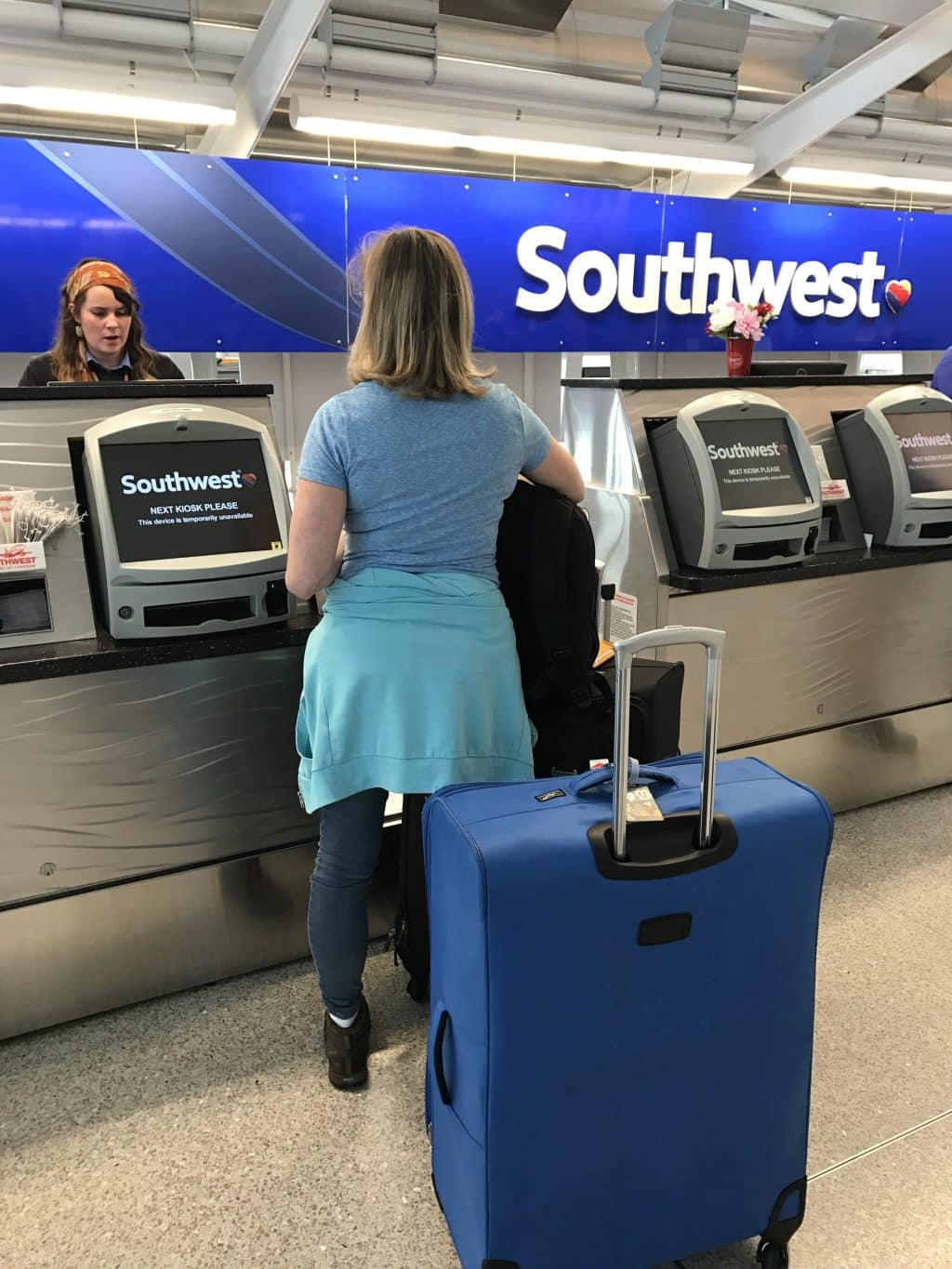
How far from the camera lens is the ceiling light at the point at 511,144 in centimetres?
494

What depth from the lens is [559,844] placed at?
1274mm

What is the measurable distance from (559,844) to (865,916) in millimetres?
1636

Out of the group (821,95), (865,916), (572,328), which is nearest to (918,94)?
(821,95)

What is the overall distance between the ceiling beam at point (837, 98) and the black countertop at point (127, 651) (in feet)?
16.5

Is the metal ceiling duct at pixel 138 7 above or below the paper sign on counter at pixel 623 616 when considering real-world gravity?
above

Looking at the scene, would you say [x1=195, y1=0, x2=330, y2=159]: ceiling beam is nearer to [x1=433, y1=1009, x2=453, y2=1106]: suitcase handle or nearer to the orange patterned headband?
the orange patterned headband

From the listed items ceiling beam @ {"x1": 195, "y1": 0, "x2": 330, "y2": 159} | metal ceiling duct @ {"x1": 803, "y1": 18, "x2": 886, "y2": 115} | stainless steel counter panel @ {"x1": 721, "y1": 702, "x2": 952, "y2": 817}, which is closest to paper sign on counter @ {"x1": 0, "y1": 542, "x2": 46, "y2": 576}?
stainless steel counter panel @ {"x1": 721, "y1": 702, "x2": 952, "y2": 817}

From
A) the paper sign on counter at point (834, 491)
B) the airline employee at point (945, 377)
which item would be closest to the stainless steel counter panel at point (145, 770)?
the paper sign on counter at point (834, 491)

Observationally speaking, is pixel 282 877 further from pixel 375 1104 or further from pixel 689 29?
pixel 689 29

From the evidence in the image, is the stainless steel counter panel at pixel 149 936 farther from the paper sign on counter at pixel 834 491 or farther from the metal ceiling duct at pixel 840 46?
the metal ceiling duct at pixel 840 46

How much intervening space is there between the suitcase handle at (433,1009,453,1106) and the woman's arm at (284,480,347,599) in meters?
0.74

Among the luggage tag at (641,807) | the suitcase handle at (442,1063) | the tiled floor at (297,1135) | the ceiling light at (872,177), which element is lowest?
the tiled floor at (297,1135)

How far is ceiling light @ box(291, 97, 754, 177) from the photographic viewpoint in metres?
4.94

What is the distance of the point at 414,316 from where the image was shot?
62.3 inches
